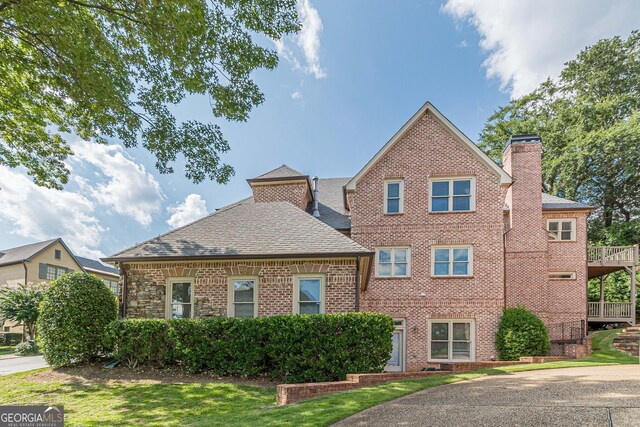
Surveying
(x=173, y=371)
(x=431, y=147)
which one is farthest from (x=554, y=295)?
(x=173, y=371)

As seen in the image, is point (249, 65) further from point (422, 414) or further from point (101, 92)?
point (422, 414)

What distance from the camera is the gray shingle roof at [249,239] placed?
10.7 metres

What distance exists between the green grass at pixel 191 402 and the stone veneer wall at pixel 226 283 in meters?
2.88

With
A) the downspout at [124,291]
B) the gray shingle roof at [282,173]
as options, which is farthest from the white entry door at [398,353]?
the downspout at [124,291]

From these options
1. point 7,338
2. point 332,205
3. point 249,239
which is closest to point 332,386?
point 249,239

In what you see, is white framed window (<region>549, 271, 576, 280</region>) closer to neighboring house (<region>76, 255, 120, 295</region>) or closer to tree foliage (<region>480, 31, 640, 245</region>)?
tree foliage (<region>480, 31, 640, 245</region>)

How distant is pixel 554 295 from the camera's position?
1662 centimetres

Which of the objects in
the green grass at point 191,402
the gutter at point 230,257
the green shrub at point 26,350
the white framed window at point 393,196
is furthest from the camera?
the green shrub at point 26,350

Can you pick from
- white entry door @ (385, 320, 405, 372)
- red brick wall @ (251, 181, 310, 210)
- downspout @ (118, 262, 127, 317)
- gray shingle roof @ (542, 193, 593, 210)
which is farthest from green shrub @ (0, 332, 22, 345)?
gray shingle roof @ (542, 193, 593, 210)

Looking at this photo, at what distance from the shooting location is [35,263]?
99.6 ft

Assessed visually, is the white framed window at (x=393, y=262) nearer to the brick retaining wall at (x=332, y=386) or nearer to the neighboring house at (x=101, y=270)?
the brick retaining wall at (x=332, y=386)

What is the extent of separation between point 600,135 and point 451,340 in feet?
70.8

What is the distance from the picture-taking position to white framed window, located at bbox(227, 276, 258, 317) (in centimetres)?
1106

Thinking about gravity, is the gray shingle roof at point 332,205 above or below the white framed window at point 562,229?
above
